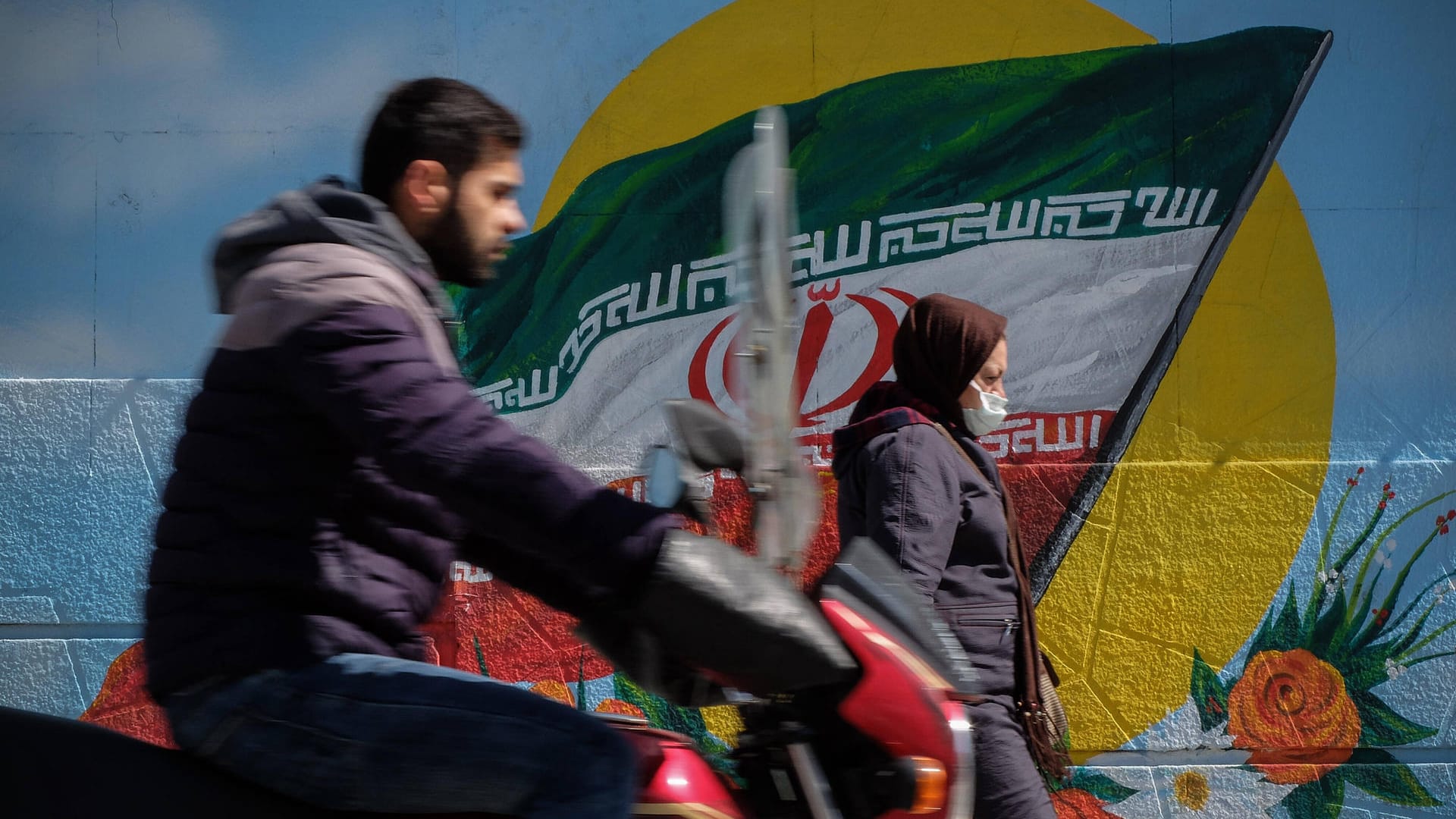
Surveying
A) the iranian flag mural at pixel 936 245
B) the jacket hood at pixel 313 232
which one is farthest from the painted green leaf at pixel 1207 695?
the jacket hood at pixel 313 232

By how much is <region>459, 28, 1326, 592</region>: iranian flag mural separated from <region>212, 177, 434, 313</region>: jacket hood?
10.9 ft

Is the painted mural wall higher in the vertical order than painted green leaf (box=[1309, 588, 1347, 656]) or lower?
higher

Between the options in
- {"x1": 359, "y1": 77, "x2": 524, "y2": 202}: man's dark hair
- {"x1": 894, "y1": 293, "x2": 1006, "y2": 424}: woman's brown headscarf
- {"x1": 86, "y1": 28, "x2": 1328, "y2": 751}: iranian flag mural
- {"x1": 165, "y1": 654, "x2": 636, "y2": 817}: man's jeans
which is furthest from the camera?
{"x1": 86, "y1": 28, "x2": 1328, "y2": 751}: iranian flag mural

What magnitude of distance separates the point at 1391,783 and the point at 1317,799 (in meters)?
0.27

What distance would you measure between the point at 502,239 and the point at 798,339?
3.17 m

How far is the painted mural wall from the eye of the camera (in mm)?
4680

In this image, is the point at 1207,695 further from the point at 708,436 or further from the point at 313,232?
the point at 313,232

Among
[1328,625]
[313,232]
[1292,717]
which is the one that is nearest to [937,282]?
[1328,625]

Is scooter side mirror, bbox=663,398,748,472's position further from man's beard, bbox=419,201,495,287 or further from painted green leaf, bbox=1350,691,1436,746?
painted green leaf, bbox=1350,691,1436,746

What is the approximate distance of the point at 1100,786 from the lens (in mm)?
4641

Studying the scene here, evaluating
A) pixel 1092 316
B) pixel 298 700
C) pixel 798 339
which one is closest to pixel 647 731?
pixel 298 700

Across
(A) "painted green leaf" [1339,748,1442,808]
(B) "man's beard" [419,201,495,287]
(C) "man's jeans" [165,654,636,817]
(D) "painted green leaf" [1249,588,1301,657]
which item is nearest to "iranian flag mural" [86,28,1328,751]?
(D) "painted green leaf" [1249,588,1301,657]

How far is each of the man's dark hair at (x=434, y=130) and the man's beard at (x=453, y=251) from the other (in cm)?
6

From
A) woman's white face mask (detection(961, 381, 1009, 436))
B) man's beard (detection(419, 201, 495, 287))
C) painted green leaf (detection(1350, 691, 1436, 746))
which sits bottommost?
painted green leaf (detection(1350, 691, 1436, 746))
